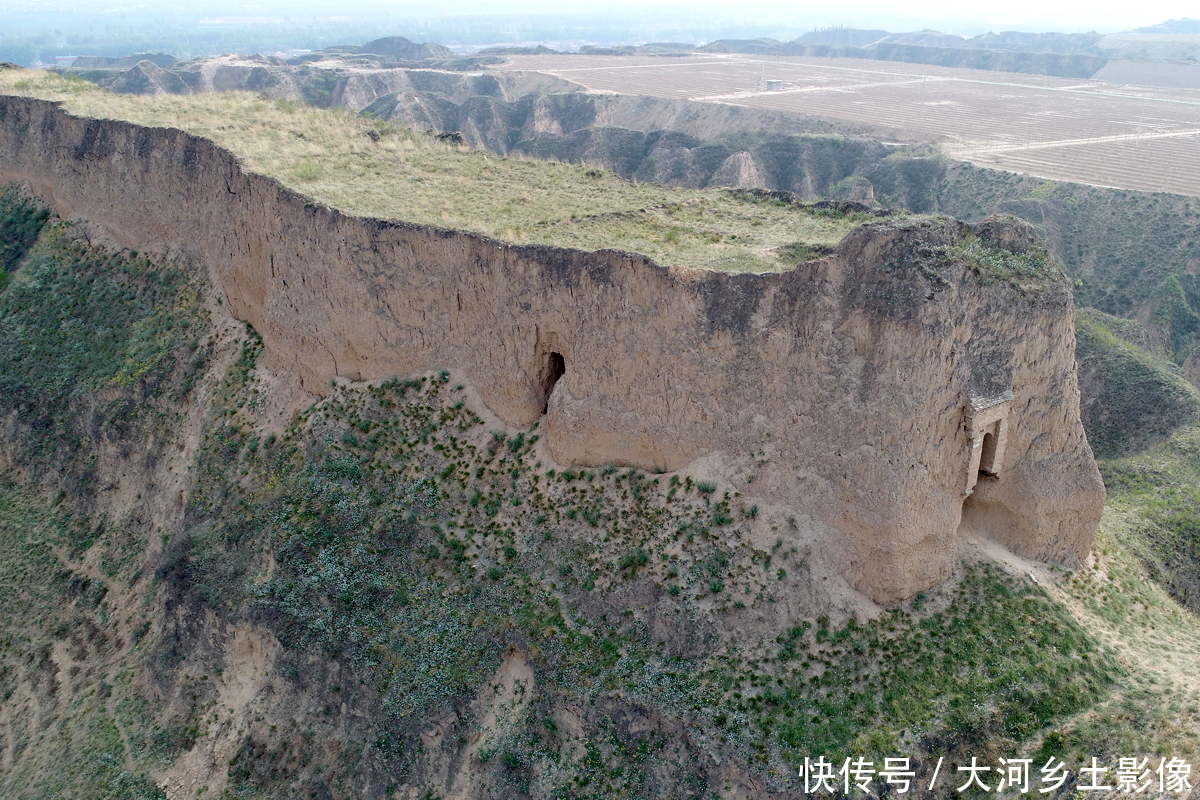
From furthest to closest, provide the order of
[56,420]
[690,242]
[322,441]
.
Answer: [56,420] < [322,441] < [690,242]

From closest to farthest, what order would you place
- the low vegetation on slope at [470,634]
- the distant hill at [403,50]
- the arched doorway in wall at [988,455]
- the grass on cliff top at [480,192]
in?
1. the low vegetation on slope at [470,634]
2. the arched doorway in wall at [988,455]
3. the grass on cliff top at [480,192]
4. the distant hill at [403,50]

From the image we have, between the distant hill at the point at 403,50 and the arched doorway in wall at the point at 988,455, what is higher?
the distant hill at the point at 403,50

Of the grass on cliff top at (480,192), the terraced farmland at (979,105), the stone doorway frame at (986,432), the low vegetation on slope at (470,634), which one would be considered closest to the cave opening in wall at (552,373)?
the low vegetation on slope at (470,634)

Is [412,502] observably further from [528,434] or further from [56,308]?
[56,308]

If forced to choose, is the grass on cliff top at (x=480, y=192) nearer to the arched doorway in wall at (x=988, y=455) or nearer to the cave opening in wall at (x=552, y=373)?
the cave opening in wall at (x=552, y=373)

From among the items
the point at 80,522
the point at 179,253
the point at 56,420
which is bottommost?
the point at 80,522

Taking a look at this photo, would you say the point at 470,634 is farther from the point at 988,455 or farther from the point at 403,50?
the point at 403,50

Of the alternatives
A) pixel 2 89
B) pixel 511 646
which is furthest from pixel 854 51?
pixel 511 646
